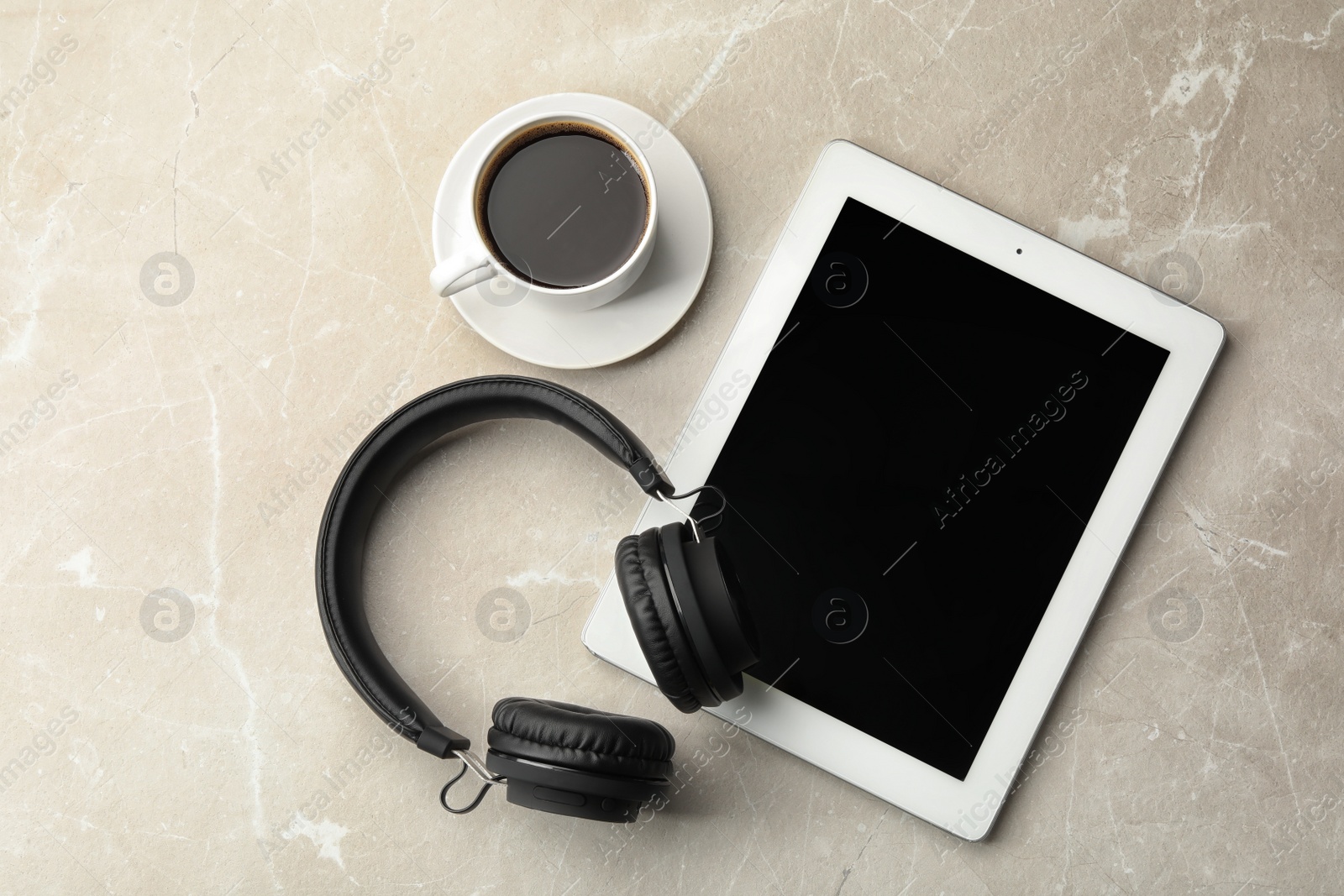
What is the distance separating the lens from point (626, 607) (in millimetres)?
638

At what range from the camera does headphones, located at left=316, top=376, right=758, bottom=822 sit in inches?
24.0

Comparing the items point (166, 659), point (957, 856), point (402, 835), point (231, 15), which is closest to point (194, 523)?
point (166, 659)

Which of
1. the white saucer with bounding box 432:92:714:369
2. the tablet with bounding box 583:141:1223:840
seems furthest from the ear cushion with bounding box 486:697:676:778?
the white saucer with bounding box 432:92:714:369

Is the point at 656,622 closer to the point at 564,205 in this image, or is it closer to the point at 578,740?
the point at 578,740

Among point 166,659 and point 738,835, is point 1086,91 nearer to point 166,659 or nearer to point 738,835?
point 738,835

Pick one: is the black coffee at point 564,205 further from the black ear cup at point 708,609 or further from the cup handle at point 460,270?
the black ear cup at point 708,609

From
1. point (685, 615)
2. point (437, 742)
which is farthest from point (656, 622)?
point (437, 742)

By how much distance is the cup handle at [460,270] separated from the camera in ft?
2.18

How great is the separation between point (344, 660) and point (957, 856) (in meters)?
0.53

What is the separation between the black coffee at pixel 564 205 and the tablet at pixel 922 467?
0.44 ft

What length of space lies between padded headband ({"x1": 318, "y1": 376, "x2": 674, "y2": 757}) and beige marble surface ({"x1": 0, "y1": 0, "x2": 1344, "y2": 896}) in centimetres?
8

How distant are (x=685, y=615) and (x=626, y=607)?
5 cm

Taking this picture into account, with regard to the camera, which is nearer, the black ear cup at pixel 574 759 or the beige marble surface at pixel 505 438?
the black ear cup at pixel 574 759

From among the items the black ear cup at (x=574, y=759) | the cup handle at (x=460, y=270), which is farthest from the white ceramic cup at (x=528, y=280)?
the black ear cup at (x=574, y=759)
